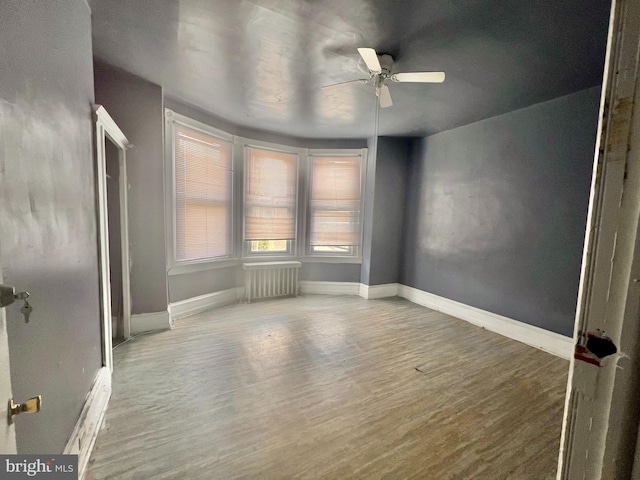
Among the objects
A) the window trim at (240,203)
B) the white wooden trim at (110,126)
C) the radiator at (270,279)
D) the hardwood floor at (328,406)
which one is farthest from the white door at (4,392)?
the radiator at (270,279)

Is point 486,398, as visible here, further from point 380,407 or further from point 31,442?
point 31,442

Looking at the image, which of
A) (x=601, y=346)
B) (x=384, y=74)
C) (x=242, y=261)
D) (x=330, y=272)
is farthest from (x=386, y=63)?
(x=330, y=272)

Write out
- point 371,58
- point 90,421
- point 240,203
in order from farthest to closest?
point 240,203
point 371,58
point 90,421

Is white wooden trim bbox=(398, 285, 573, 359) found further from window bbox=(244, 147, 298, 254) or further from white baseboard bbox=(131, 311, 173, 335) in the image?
white baseboard bbox=(131, 311, 173, 335)

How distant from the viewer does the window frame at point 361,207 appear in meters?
4.62

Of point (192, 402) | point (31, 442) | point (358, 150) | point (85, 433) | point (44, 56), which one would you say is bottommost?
point (192, 402)

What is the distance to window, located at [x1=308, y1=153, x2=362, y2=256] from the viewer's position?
467 cm

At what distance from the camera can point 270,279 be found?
4.37 m

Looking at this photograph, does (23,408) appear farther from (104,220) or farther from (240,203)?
(240,203)

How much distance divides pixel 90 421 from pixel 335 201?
395 centimetres

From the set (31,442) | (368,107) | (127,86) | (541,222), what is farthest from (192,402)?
(541,222)

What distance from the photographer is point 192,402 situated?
1951mm

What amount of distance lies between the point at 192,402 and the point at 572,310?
3557mm

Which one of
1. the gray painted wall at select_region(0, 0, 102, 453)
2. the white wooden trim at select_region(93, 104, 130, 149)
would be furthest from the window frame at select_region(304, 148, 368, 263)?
the gray painted wall at select_region(0, 0, 102, 453)
